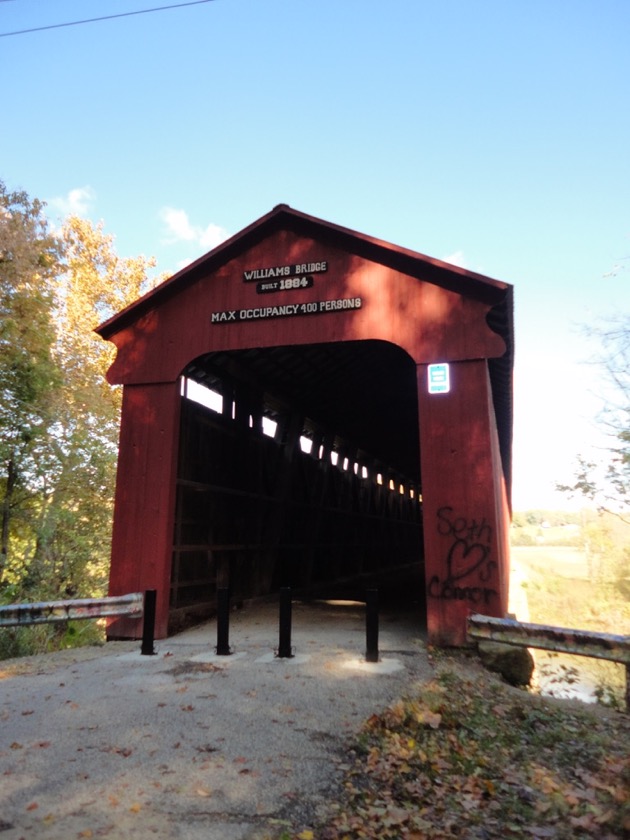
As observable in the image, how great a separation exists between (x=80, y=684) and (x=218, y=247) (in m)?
6.35

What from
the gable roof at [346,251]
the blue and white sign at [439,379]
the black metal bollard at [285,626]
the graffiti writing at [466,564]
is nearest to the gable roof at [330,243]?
the gable roof at [346,251]

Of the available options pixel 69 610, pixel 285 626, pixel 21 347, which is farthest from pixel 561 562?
pixel 69 610

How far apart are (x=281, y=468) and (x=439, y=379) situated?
576cm

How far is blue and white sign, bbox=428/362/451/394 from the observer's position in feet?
26.4

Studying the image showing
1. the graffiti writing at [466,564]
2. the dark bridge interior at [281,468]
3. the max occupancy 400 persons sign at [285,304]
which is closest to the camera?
the graffiti writing at [466,564]

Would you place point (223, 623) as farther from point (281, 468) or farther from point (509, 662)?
point (281, 468)

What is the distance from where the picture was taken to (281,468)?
13070 millimetres

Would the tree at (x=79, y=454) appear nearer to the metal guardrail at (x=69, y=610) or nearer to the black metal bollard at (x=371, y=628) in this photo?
the metal guardrail at (x=69, y=610)

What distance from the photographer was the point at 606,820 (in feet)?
10.4

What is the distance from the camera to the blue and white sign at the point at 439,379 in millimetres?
8047

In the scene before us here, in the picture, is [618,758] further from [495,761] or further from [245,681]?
[245,681]

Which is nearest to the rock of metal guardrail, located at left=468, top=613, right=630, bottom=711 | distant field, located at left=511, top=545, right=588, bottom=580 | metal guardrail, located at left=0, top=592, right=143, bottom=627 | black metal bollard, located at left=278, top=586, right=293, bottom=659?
metal guardrail, located at left=468, top=613, right=630, bottom=711

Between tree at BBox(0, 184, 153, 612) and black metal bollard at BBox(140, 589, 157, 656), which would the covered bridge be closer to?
black metal bollard at BBox(140, 589, 157, 656)

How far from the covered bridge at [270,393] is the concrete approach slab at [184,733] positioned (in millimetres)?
1350
